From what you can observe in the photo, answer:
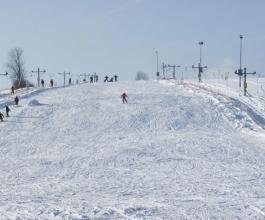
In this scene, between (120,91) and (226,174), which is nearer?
(226,174)

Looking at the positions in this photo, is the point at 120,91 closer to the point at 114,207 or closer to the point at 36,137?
the point at 36,137

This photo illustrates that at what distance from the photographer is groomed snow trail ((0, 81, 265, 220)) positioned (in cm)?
2011

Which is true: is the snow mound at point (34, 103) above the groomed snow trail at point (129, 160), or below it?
above

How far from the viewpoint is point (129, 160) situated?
30.1 metres

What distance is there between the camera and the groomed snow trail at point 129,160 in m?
20.1

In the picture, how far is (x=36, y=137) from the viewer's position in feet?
122

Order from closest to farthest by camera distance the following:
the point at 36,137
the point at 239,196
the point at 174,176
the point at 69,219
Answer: the point at 69,219 → the point at 239,196 → the point at 174,176 → the point at 36,137

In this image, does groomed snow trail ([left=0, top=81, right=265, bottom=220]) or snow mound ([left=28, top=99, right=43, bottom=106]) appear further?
snow mound ([left=28, top=99, right=43, bottom=106])

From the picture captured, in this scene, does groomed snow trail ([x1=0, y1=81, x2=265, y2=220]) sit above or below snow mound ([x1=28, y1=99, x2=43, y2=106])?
below

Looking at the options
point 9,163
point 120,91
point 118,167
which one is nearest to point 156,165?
point 118,167

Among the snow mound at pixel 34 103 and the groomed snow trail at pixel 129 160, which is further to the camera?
the snow mound at pixel 34 103

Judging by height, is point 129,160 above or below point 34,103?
below

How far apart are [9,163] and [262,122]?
18304 millimetres

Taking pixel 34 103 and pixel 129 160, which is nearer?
Result: pixel 129 160
